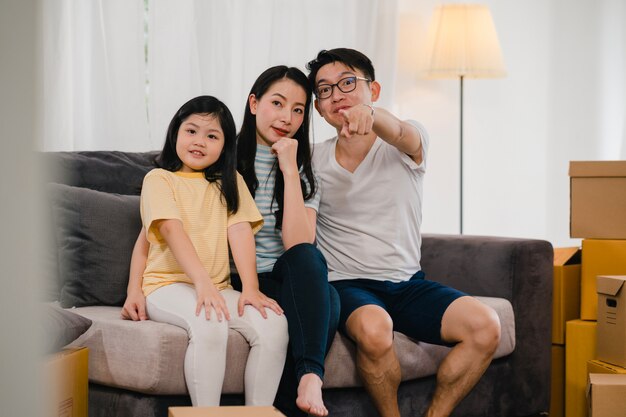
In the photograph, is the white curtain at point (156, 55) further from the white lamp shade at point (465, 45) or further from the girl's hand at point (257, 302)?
the girl's hand at point (257, 302)

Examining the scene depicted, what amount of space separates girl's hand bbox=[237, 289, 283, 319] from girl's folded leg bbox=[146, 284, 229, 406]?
3.5 inches

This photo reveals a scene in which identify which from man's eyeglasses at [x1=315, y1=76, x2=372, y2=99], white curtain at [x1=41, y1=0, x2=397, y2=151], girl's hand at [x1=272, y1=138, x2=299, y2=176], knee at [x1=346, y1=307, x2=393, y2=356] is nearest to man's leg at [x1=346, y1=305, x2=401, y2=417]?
knee at [x1=346, y1=307, x2=393, y2=356]

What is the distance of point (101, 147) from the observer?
8.32 ft

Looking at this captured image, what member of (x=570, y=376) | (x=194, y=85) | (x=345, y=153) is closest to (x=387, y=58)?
(x=194, y=85)

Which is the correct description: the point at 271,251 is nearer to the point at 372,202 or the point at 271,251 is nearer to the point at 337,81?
the point at 372,202

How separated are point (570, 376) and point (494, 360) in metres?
0.33

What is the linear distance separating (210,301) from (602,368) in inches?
44.5

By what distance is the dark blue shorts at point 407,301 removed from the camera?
1.89 metres

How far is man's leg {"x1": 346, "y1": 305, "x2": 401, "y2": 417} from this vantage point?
5.78 feet

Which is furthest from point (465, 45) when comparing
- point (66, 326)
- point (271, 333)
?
point (66, 326)

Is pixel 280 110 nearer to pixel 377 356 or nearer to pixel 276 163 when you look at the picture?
pixel 276 163

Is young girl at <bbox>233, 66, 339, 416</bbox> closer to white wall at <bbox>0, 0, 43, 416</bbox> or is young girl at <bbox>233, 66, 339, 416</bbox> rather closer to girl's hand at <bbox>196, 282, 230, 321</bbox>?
girl's hand at <bbox>196, 282, 230, 321</bbox>

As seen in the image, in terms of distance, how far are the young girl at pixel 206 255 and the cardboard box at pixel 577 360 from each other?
107cm

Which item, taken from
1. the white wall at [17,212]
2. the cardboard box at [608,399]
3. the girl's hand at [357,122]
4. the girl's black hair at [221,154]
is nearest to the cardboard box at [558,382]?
the cardboard box at [608,399]
